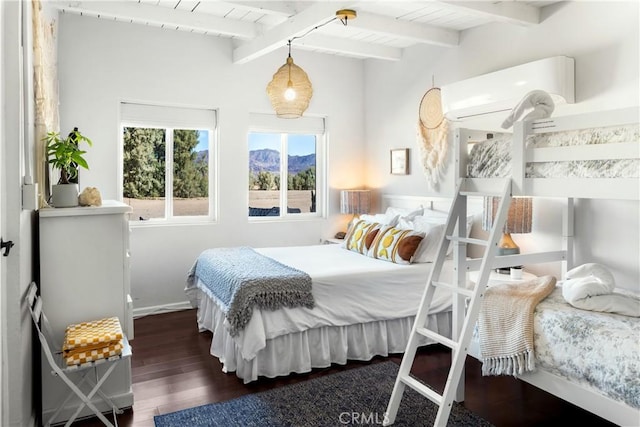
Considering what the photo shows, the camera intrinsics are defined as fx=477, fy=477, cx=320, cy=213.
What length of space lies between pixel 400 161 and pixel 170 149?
2.38 m

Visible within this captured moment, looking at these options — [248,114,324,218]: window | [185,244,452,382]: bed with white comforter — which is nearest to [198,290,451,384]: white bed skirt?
A: [185,244,452,382]: bed with white comforter

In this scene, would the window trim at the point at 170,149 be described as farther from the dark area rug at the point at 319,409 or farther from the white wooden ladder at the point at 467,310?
the white wooden ladder at the point at 467,310

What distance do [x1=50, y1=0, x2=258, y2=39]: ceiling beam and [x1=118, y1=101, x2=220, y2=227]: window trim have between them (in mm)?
902

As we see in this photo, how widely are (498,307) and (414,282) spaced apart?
3.61 ft

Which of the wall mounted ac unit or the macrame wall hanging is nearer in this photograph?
the wall mounted ac unit

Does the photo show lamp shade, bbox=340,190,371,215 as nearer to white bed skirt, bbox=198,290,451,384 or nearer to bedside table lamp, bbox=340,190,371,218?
bedside table lamp, bbox=340,190,371,218

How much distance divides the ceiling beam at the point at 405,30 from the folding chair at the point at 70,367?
9.68ft

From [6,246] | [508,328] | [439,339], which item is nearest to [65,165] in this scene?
[6,246]

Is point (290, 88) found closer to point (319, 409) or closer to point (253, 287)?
point (253, 287)

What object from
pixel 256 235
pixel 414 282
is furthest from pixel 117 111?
pixel 414 282

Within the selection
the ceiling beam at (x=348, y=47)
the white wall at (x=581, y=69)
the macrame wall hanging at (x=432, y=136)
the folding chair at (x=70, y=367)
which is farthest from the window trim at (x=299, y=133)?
the folding chair at (x=70, y=367)

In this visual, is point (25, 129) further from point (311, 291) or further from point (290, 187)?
point (290, 187)

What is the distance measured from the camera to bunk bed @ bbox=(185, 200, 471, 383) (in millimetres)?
3154

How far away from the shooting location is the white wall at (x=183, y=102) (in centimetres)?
429
